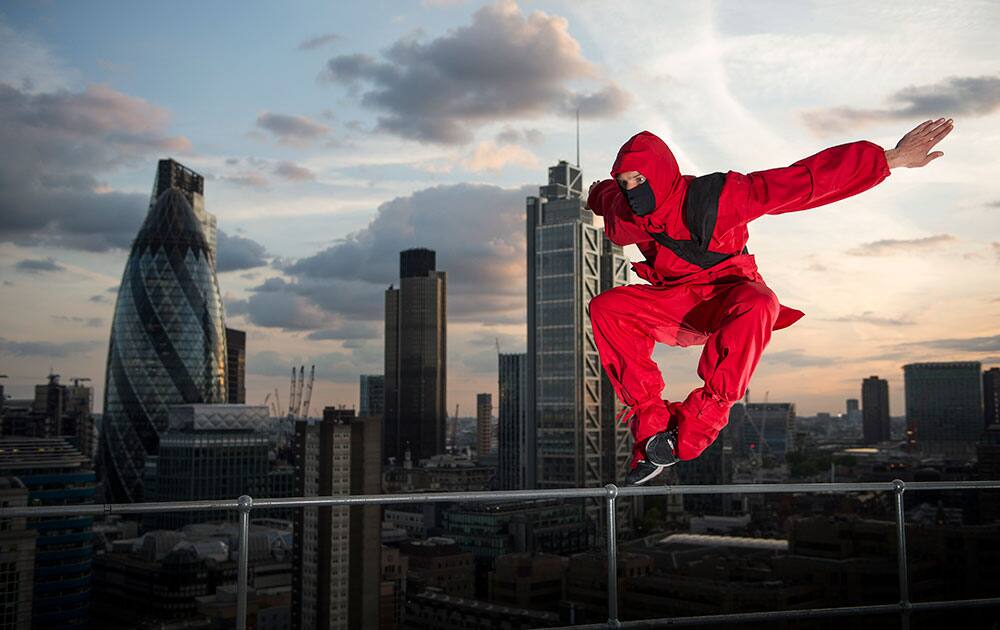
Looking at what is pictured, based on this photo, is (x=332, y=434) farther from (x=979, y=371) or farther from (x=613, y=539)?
(x=979, y=371)

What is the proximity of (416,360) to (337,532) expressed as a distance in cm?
7786

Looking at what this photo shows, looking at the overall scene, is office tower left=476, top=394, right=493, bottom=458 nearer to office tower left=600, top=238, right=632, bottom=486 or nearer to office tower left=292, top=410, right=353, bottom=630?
office tower left=600, top=238, right=632, bottom=486

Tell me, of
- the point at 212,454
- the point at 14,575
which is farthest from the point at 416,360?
the point at 14,575

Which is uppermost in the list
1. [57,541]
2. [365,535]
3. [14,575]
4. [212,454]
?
[14,575]

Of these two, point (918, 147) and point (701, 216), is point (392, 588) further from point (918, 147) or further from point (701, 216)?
point (918, 147)

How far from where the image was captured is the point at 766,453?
222 feet

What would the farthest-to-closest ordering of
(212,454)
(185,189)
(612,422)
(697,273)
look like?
(185,189), (212,454), (612,422), (697,273)

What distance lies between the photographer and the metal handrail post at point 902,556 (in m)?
3.56

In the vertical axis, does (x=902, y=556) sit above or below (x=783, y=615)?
above

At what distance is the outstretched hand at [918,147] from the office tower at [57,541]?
24954mm

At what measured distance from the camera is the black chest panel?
3.03m

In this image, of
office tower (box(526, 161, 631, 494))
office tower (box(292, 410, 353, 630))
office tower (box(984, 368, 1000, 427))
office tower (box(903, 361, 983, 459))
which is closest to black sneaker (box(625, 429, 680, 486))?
office tower (box(292, 410, 353, 630))

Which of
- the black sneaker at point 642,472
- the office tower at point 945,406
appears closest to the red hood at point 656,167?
the black sneaker at point 642,472

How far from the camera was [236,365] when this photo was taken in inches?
3994
